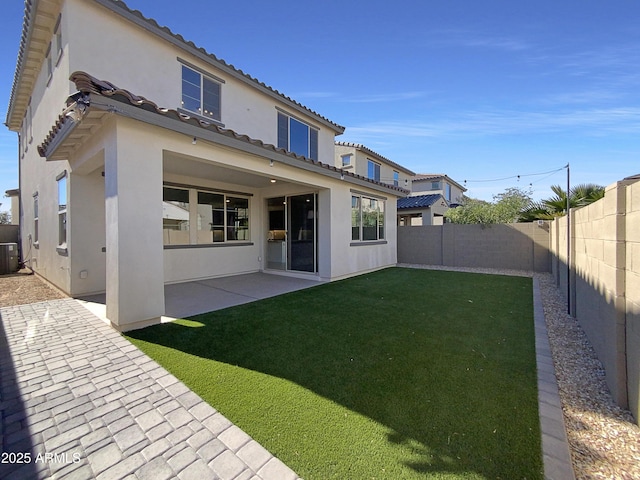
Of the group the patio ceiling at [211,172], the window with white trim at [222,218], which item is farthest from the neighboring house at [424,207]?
the patio ceiling at [211,172]

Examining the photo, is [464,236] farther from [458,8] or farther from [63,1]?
[63,1]

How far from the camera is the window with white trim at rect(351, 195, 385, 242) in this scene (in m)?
10.7

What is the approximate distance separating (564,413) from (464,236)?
11532 millimetres

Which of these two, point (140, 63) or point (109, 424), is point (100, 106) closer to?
point (109, 424)

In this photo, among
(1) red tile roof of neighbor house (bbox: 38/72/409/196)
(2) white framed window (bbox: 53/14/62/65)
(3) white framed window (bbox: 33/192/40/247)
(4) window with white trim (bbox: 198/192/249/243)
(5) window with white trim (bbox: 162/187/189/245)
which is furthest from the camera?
(3) white framed window (bbox: 33/192/40/247)

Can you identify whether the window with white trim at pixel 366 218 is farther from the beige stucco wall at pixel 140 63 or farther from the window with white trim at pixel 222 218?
the beige stucco wall at pixel 140 63

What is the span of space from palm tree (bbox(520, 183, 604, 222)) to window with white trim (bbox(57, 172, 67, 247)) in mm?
16212

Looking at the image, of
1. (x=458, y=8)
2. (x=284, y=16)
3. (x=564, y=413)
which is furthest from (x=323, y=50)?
(x=564, y=413)

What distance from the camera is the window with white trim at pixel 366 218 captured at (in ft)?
35.0

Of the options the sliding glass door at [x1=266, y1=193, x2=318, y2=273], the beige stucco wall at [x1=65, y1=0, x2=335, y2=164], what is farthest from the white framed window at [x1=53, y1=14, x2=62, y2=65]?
the sliding glass door at [x1=266, y1=193, x2=318, y2=273]

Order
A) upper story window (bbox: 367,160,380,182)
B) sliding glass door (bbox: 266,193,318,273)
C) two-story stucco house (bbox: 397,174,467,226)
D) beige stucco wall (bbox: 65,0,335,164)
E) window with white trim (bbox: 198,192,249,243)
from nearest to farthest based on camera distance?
beige stucco wall (bbox: 65,0,335,164) → window with white trim (bbox: 198,192,249,243) → sliding glass door (bbox: 266,193,318,273) → upper story window (bbox: 367,160,380,182) → two-story stucco house (bbox: 397,174,467,226)

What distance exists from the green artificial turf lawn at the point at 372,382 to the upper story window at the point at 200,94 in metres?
6.33

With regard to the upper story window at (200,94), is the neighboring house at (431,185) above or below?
above

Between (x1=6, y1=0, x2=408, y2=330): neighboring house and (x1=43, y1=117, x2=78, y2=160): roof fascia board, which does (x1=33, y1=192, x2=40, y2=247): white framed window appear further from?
(x1=43, y1=117, x2=78, y2=160): roof fascia board
